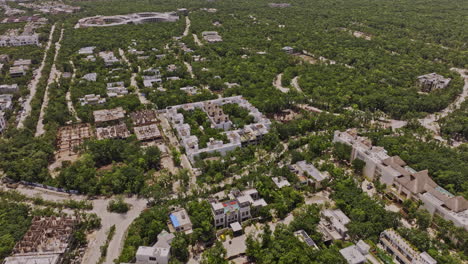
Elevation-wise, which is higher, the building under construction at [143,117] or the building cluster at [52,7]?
the building cluster at [52,7]

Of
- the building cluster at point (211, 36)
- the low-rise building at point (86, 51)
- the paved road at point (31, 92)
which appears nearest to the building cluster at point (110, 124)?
the paved road at point (31, 92)

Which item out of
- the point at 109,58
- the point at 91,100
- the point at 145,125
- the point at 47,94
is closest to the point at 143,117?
the point at 145,125

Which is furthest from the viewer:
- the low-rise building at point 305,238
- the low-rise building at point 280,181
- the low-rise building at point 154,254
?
the low-rise building at point 280,181

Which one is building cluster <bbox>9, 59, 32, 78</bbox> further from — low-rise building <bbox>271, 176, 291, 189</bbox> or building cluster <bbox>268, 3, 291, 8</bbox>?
building cluster <bbox>268, 3, 291, 8</bbox>

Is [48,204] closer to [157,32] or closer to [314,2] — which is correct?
[157,32]

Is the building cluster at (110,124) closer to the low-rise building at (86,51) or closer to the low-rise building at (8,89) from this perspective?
the low-rise building at (8,89)

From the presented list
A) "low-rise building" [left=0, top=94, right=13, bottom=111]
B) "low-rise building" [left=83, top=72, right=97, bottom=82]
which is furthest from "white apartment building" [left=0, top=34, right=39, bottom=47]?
"low-rise building" [left=0, top=94, right=13, bottom=111]
